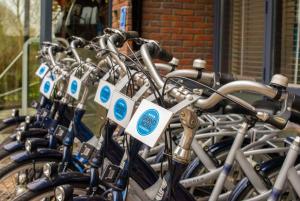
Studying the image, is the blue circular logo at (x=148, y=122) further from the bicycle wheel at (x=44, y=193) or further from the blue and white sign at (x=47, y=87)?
the blue and white sign at (x=47, y=87)

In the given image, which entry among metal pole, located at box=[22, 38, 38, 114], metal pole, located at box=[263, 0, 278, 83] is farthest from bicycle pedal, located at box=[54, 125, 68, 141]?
metal pole, located at box=[22, 38, 38, 114]

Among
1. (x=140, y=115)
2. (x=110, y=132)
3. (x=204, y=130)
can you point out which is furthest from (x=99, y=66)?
(x=140, y=115)

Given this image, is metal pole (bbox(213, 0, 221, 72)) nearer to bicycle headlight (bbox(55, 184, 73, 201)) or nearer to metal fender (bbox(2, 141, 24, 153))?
metal fender (bbox(2, 141, 24, 153))

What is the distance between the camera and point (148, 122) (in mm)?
1898

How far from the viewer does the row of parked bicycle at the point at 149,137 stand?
1917mm

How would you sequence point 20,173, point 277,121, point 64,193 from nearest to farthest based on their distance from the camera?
point 277,121
point 64,193
point 20,173

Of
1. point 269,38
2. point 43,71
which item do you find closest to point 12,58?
point 43,71

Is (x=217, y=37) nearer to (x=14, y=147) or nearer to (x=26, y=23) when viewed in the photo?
(x=26, y=23)

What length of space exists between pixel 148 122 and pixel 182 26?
4.11 meters

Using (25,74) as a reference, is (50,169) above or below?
Answer: below

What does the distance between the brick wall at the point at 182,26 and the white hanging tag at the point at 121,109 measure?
3.60 meters

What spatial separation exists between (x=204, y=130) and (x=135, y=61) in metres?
1.31

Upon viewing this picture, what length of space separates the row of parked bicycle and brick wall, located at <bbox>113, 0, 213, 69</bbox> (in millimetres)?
2072

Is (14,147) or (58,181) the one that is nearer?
(58,181)
